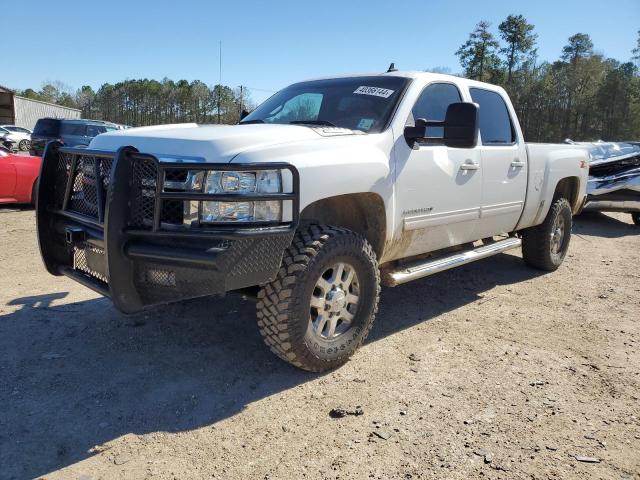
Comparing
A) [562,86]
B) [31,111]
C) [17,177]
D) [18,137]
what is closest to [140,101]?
[31,111]

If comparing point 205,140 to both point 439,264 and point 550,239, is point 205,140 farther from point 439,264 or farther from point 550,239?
point 550,239

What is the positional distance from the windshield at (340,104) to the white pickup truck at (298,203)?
13 mm

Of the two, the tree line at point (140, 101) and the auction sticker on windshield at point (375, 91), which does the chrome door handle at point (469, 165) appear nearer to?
the auction sticker on windshield at point (375, 91)

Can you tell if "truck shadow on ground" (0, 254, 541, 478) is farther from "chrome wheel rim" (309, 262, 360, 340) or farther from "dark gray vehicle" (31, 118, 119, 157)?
"dark gray vehicle" (31, 118, 119, 157)

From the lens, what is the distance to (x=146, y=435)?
2.61m

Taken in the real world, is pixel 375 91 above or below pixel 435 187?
above

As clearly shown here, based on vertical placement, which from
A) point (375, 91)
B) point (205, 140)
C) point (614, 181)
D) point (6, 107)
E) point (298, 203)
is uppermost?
point (6, 107)

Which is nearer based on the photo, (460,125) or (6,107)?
(460,125)

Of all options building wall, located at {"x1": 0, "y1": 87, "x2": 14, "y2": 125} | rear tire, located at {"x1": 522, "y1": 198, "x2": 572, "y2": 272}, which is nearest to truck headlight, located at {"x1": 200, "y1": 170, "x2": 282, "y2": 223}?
rear tire, located at {"x1": 522, "y1": 198, "x2": 572, "y2": 272}

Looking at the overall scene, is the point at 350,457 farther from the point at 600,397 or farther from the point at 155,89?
the point at 155,89

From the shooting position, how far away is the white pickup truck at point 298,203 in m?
2.71

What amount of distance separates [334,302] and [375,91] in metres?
1.74

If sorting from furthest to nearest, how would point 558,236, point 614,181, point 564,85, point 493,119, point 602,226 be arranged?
point 564,85 < point 602,226 < point 614,181 < point 558,236 < point 493,119

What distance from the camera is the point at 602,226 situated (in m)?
10.5
